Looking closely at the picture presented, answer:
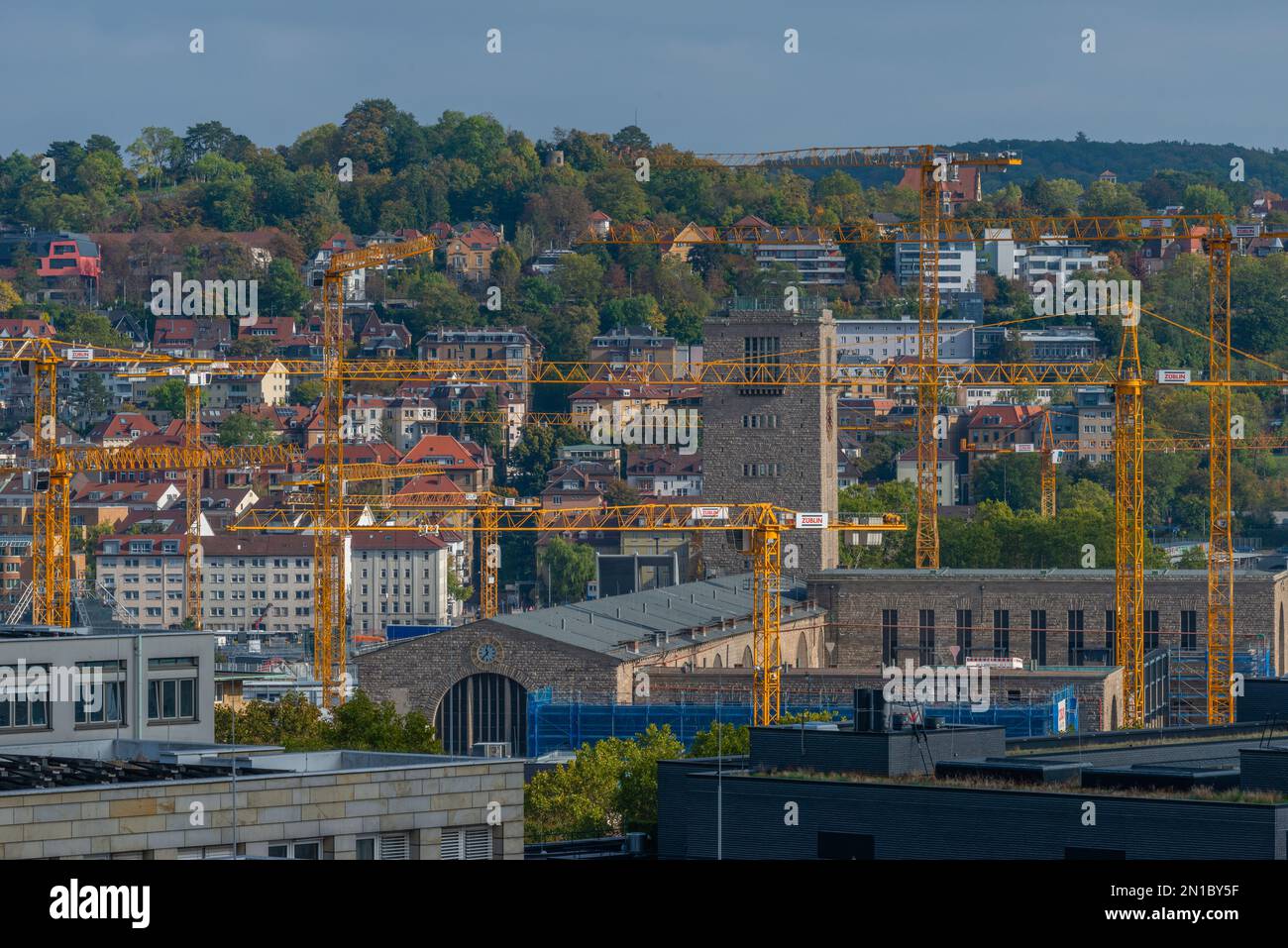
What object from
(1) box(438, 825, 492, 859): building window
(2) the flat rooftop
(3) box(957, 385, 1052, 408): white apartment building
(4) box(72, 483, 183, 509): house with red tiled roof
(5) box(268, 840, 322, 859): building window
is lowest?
(4) box(72, 483, 183, 509): house with red tiled roof

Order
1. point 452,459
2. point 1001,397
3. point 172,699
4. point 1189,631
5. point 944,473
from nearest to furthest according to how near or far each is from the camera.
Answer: point 172,699
point 1189,631
point 452,459
point 944,473
point 1001,397

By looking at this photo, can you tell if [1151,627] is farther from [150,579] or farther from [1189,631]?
[150,579]

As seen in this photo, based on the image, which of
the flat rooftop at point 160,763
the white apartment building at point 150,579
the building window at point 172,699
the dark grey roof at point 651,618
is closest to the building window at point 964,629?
the dark grey roof at point 651,618

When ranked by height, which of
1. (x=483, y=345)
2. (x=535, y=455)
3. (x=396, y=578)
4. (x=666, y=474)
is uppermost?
(x=483, y=345)

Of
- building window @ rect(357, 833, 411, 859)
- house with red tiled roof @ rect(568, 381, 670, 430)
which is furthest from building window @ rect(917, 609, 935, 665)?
house with red tiled roof @ rect(568, 381, 670, 430)

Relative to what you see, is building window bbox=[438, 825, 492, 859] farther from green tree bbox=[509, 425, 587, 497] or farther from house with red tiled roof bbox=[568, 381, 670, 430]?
green tree bbox=[509, 425, 587, 497]

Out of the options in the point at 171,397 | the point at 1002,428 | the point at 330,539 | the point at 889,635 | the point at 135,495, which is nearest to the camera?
the point at 889,635

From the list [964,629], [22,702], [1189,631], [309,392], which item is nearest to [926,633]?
[964,629]

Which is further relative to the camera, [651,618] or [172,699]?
[651,618]

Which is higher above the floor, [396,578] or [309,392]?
[309,392]
